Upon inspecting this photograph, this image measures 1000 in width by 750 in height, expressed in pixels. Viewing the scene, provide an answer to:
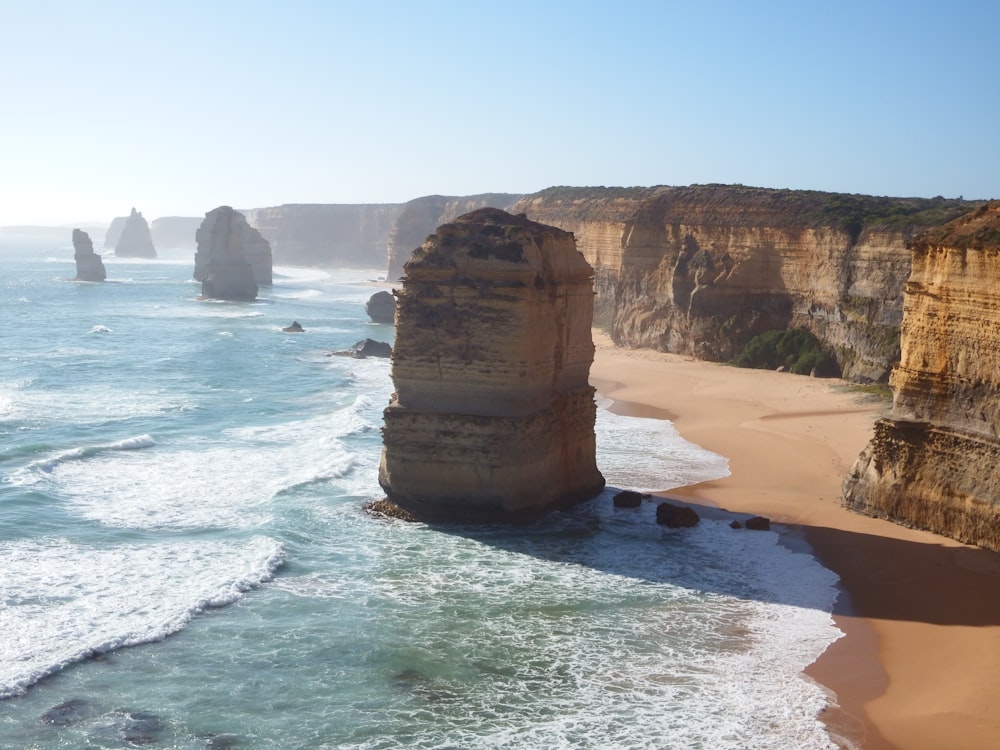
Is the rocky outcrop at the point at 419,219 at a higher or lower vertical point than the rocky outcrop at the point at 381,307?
higher

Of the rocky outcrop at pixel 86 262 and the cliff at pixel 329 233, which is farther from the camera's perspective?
the cliff at pixel 329 233

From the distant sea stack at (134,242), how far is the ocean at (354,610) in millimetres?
153368

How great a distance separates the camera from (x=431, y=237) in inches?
840

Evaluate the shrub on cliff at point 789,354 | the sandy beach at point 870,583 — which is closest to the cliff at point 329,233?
the shrub on cliff at point 789,354

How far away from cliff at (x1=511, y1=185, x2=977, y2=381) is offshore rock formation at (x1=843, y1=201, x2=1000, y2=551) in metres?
18.3

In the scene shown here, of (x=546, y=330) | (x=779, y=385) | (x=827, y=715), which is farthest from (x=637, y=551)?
(x=779, y=385)

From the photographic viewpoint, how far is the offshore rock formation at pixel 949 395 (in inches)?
732

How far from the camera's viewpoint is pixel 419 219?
112500mm

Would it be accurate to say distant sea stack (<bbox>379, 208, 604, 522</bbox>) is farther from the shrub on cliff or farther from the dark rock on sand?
the shrub on cliff

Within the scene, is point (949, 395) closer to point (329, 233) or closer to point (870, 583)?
point (870, 583)

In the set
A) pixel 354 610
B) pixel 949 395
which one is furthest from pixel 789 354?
pixel 354 610

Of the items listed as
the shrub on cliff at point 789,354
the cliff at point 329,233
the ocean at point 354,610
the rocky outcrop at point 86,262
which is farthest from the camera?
the cliff at point 329,233

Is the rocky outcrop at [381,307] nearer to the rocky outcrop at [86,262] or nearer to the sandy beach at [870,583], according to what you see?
the sandy beach at [870,583]

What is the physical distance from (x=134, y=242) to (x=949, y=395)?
171611 millimetres
